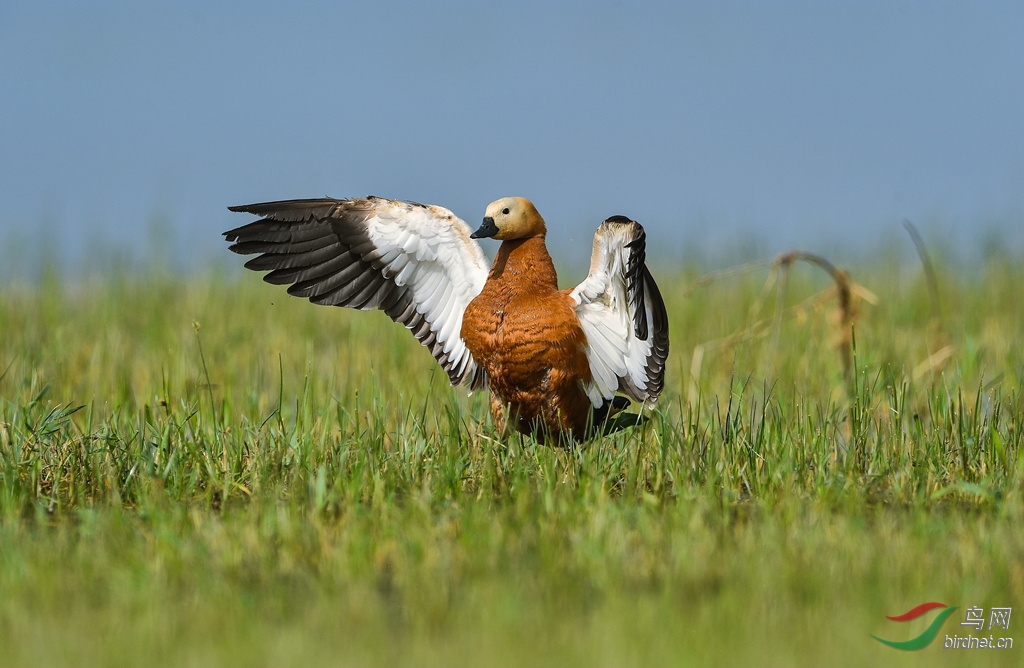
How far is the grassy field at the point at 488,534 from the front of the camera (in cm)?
338

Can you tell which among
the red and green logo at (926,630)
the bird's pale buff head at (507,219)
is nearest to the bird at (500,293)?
the bird's pale buff head at (507,219)

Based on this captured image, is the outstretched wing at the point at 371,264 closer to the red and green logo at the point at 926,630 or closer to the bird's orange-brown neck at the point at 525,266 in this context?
the bird's orange-brown neck at the point at 525,266

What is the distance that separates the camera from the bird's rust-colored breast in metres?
5.40

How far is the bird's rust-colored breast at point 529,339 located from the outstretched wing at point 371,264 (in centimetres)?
47

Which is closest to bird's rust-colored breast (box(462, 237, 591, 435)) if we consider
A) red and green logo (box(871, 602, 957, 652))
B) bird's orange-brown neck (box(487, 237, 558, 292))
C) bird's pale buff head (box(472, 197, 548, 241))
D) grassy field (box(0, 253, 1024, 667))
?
bird's orange-brown neck (box(487, 237, 558, 292))

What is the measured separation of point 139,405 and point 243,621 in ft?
12.6

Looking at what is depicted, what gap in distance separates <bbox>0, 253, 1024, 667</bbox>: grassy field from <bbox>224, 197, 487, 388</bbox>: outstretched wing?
484 millimetres

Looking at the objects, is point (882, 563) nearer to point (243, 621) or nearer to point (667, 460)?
point (667, 460)

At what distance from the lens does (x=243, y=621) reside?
3465mm

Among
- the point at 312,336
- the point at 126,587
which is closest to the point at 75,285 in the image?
the point at 312,336

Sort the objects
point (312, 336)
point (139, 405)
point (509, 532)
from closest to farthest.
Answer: point (509, 532), point (139, 405), point (312, 336)

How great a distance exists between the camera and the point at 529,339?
5383 millimetres

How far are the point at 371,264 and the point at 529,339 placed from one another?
Result: 120 centimetres

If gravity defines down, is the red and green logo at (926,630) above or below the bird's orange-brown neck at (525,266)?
below
